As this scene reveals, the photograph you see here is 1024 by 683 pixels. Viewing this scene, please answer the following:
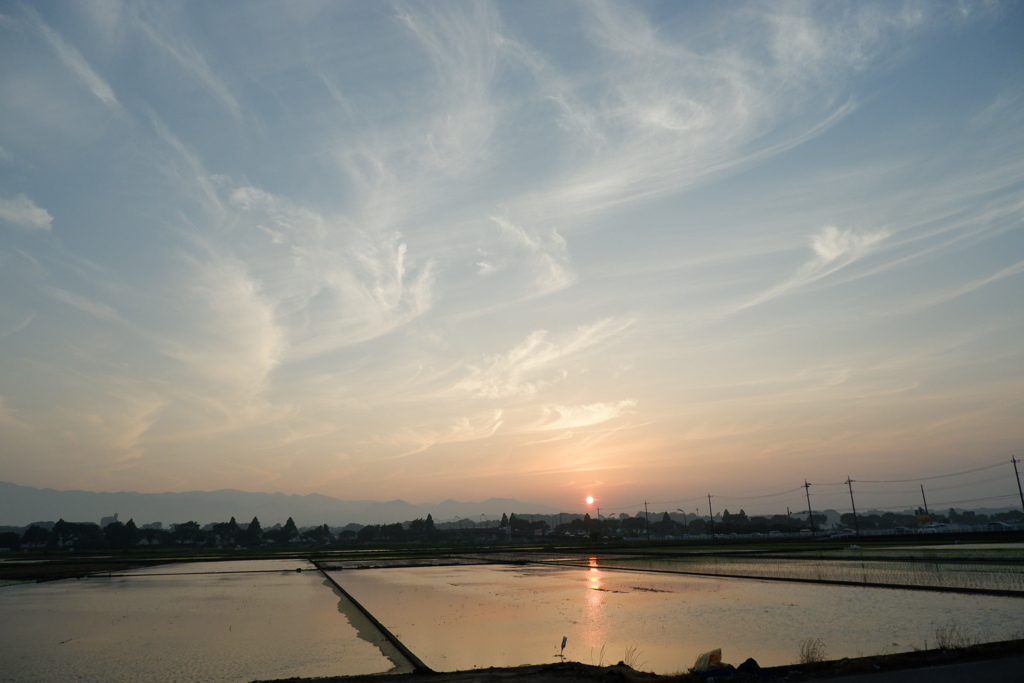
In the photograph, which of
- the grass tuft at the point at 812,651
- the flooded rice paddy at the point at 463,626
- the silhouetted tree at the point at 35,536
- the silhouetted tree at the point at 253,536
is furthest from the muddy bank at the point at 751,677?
the silhouetted tree at the point at 35,536

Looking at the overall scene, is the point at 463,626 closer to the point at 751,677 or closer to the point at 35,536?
the point at 751,677

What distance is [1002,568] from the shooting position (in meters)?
30.6

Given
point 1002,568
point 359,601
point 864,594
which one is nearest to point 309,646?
point 359,601

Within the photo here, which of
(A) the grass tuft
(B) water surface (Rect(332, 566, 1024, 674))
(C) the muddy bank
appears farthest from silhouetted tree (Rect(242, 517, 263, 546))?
(A) the grass tuft

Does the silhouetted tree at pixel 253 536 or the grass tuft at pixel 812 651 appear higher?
the grass tuft at pixel 812 651

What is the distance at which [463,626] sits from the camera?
2047 centimetres

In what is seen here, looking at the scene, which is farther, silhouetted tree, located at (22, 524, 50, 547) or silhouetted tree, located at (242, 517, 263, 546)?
silhouetted tree, located at (242, 517, 263, 546)

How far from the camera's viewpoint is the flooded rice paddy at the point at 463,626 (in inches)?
600

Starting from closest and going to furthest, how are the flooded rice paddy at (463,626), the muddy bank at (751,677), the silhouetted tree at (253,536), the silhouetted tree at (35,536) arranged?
the muddy bank at (751,677)
the flooded rice paddy at (463,626)
the silhouetted tree at (35,536)
the silhouetted tree at (253,536)

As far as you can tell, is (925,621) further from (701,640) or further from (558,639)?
(558,639)

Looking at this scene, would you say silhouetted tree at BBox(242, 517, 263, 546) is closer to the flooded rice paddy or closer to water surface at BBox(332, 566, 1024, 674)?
the flooded rice paddy

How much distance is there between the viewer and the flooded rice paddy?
600 inches

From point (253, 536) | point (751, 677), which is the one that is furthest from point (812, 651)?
point (253, 536)

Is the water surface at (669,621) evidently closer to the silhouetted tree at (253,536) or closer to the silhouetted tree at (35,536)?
the silhouetted tree at (253,536)
